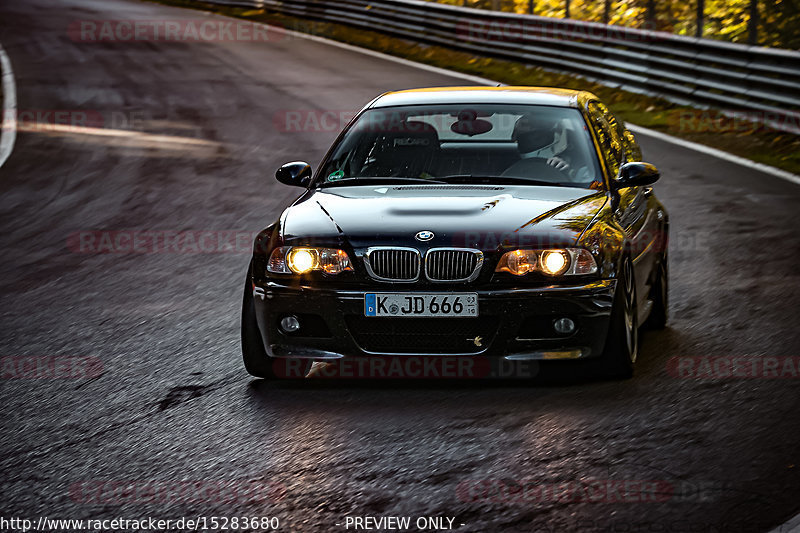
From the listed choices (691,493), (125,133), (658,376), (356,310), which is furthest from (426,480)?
(125,133)

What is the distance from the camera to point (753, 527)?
4.31 m

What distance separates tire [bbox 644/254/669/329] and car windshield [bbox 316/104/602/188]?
83 centimetres

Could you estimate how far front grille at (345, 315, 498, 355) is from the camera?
20.0ft

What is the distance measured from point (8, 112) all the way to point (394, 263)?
16.4 m

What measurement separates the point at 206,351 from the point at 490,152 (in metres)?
1.98

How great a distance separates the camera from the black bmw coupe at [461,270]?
609 centimetres

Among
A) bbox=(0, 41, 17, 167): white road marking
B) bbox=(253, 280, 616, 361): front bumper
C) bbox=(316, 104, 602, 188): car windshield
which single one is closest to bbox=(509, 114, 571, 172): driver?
bbox=(316, 104, 602, 188): car windshield

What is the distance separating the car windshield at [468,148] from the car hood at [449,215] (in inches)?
8.0

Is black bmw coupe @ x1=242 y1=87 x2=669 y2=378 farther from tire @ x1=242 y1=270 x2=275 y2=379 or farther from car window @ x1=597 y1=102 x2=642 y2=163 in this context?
car window @ x1=597 y1=102 x2=642 y2=163

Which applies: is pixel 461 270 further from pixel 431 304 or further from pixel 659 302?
pixel 659 302

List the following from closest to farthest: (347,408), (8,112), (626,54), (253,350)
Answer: (347,408)
(253,350)
(626,54)
(8,112)

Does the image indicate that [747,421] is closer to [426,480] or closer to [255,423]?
[426,480]

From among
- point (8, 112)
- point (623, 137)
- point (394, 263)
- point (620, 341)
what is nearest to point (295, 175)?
point (394, 263)

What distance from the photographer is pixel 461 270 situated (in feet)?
20.0
